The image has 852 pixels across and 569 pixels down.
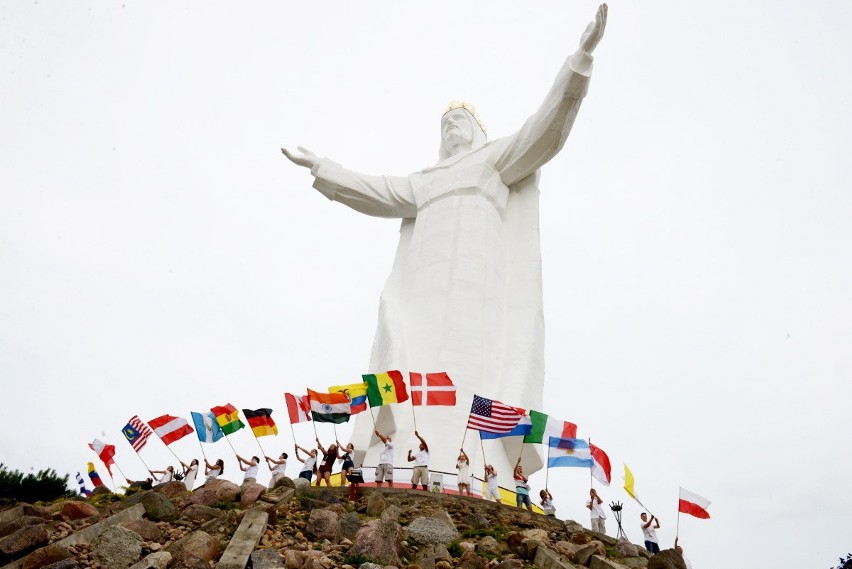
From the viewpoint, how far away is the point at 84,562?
6.95 metres

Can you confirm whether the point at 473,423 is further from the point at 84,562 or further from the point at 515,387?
the point at 84,562

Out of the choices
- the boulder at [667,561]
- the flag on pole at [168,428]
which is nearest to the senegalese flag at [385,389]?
the flag on pole at [168,428]

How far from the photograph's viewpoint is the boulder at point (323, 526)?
7793mm

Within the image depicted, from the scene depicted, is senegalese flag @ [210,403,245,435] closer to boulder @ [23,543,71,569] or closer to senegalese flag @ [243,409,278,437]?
senegalese flag @ [243,409,278,437]

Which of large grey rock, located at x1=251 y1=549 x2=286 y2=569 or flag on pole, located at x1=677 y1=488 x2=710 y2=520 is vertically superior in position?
flag on pole, located at x1=677 y1=488 x2=710 y2=520

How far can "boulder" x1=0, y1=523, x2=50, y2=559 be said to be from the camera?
706cm

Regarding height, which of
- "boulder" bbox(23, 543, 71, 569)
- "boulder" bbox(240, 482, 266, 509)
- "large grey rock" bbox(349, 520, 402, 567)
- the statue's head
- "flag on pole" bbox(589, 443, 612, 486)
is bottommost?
"boulder" bbox(23, 543, 71, 569)

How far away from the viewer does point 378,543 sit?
7344mm

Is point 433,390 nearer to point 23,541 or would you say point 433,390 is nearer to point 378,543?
point 378,543

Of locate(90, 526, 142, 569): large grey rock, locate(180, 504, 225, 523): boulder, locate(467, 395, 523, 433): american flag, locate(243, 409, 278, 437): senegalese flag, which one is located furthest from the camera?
locate(243, 409, 278, 437): senegalese flag

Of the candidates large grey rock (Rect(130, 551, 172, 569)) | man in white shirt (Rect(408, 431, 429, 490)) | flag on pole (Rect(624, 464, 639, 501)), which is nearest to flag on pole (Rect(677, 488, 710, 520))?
flag on pole (Rect(624, 464, 639, 501))

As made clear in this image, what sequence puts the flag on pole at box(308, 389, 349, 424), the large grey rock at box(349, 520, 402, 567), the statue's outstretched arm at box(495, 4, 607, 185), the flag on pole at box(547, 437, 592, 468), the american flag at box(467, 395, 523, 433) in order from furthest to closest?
the statue's outstretched arm at box(495, 4, 607, 185)
the flag on pole at box(547, 437, 592, 468)
the flag on pole at box(308, 389, 349, 424)
the american flag at box(467, 395, 523, 433)
the large grey rock at box(349, 520, 402, 567)

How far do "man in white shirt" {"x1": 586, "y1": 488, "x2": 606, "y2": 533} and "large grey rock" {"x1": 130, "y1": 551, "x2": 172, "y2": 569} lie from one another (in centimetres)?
688

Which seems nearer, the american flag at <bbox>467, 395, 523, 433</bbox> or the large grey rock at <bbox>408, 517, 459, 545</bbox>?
the large grey rock at <bbox>408, 517, 459, 545</bbox>
